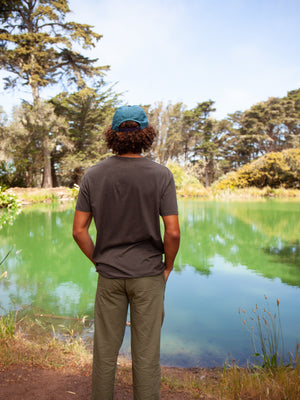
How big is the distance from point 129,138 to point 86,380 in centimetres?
145

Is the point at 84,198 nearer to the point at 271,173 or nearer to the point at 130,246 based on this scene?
the point at 130,246

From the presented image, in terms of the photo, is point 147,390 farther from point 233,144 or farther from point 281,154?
point 233,144

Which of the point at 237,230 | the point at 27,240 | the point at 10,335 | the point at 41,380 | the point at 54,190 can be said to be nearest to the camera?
the point at 41,380

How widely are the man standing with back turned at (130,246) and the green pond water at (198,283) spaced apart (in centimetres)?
129

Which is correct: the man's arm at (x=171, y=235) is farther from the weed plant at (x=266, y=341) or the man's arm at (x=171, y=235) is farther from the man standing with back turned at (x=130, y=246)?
the weed plant at (x=266, y=341)

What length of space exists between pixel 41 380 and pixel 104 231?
1.12 meters

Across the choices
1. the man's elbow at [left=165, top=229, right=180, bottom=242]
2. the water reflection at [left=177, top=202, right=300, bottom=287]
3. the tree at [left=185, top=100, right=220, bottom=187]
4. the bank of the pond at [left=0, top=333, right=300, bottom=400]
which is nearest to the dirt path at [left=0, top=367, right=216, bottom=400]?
the bank of the pond at [left=0, top=333, right=300, bottom=400]

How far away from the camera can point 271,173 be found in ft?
71.5

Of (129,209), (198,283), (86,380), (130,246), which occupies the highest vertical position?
(129,209)

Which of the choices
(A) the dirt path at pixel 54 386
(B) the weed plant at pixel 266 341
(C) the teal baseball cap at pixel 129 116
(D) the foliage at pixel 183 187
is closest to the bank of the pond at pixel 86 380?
(A) the dirt path at pixel 54 386

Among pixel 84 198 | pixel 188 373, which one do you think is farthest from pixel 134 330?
pixel 188 373

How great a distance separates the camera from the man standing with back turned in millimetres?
1447

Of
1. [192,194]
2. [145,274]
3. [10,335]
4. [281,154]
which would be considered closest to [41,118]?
→ [192,194]

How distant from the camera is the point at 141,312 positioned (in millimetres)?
1463
